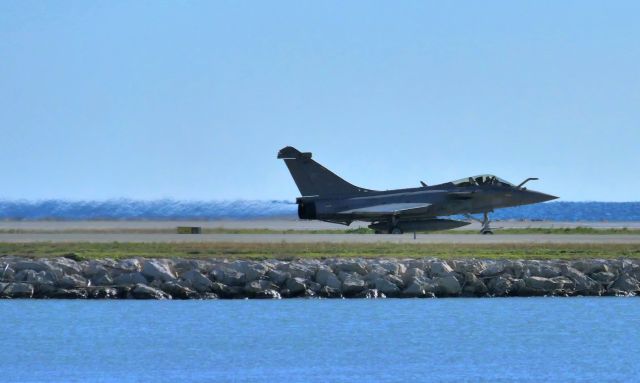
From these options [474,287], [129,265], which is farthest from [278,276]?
[474,287]

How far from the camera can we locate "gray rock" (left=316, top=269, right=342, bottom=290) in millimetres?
36406

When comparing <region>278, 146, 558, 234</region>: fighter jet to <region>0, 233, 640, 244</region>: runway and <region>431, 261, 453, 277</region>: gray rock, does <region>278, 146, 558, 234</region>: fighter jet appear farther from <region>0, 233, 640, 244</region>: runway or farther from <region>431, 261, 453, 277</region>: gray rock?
<region>431, 261, 453, 277</region>: gray rock

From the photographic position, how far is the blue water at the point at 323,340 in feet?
84.2

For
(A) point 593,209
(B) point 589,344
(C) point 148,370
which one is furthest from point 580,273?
(A) point 593,209

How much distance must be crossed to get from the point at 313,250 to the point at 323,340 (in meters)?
14.9

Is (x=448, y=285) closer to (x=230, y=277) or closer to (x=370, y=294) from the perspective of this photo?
(x=370, y=294)

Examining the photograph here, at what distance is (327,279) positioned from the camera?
3653 centimetres

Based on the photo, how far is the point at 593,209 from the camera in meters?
183

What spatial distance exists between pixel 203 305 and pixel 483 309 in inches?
270

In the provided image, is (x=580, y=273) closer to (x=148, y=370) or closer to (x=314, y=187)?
(x=148, y=370)

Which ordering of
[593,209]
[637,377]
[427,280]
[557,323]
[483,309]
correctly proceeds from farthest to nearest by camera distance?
[593,209], [427,280], [483,309], [557,323], [637,377]

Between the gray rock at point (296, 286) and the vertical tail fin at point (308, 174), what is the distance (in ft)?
65.6

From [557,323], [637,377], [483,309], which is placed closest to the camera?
[637,377]

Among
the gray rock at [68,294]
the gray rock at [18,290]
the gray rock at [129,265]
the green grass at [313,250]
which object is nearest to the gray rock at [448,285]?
the green grass at [313,250]
